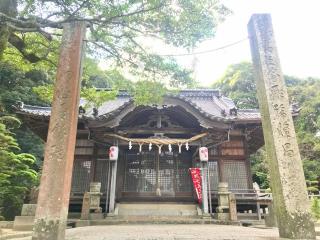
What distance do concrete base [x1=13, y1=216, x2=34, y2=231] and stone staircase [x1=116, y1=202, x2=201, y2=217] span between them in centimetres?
354

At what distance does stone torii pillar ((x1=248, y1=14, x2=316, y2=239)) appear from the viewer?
454 centimetres

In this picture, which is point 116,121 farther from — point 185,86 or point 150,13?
point 150,13

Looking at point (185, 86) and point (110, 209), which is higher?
point (185, 86)

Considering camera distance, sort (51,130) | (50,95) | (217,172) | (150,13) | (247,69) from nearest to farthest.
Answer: (51,130)
(150,13)
(50,95)
(217,172)
(247,69)

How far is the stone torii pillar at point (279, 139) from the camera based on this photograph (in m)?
4.54

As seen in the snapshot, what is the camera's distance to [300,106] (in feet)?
99.9

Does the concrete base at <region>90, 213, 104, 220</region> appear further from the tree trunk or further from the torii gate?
the tree trunk

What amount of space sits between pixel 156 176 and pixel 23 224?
236 inches

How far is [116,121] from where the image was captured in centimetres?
1199

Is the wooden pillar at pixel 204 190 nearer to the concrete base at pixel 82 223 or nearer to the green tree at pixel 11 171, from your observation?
the concrete base at pixel 82 223

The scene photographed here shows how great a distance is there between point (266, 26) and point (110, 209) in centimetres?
913

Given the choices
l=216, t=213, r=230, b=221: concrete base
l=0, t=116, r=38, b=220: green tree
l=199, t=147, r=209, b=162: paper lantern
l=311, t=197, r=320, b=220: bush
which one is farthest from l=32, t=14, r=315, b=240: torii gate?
l=311, t=197, r=320, b=220: bush

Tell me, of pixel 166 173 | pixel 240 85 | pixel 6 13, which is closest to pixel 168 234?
pixel 6 13

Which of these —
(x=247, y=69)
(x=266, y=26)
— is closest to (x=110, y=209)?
(x=266, y=26)
